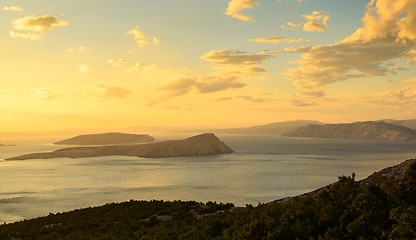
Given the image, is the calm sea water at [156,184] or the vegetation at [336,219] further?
the calm sea water at [156,184]

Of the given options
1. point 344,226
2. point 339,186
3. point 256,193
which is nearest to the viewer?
point 344,226

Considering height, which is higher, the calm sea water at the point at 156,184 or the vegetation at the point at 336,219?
the vegetation at the point at 336,219

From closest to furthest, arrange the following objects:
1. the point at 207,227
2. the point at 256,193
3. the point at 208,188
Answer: the point at 207,227 → the point at 256,193 → the point at 208,188

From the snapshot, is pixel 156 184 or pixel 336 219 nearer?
pixel 336 219

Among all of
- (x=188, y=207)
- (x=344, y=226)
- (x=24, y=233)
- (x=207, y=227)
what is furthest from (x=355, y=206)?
(x=24, y=233)

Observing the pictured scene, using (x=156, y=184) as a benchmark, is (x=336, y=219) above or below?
above

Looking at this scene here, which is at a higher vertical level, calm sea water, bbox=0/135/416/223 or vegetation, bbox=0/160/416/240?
vegetation, bbox=0/160/416/240

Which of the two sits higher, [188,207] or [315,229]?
[315,229]

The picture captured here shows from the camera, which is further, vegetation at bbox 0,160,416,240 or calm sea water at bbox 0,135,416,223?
calm sea water at bbox 0,135,416,223

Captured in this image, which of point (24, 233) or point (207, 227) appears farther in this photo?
point (24, 233)

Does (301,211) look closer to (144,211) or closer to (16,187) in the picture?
(144,211)

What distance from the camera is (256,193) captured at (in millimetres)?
108250

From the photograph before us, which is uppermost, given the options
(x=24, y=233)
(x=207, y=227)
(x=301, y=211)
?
(x=301, y=211)

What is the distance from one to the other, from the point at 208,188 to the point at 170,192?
13.1m
